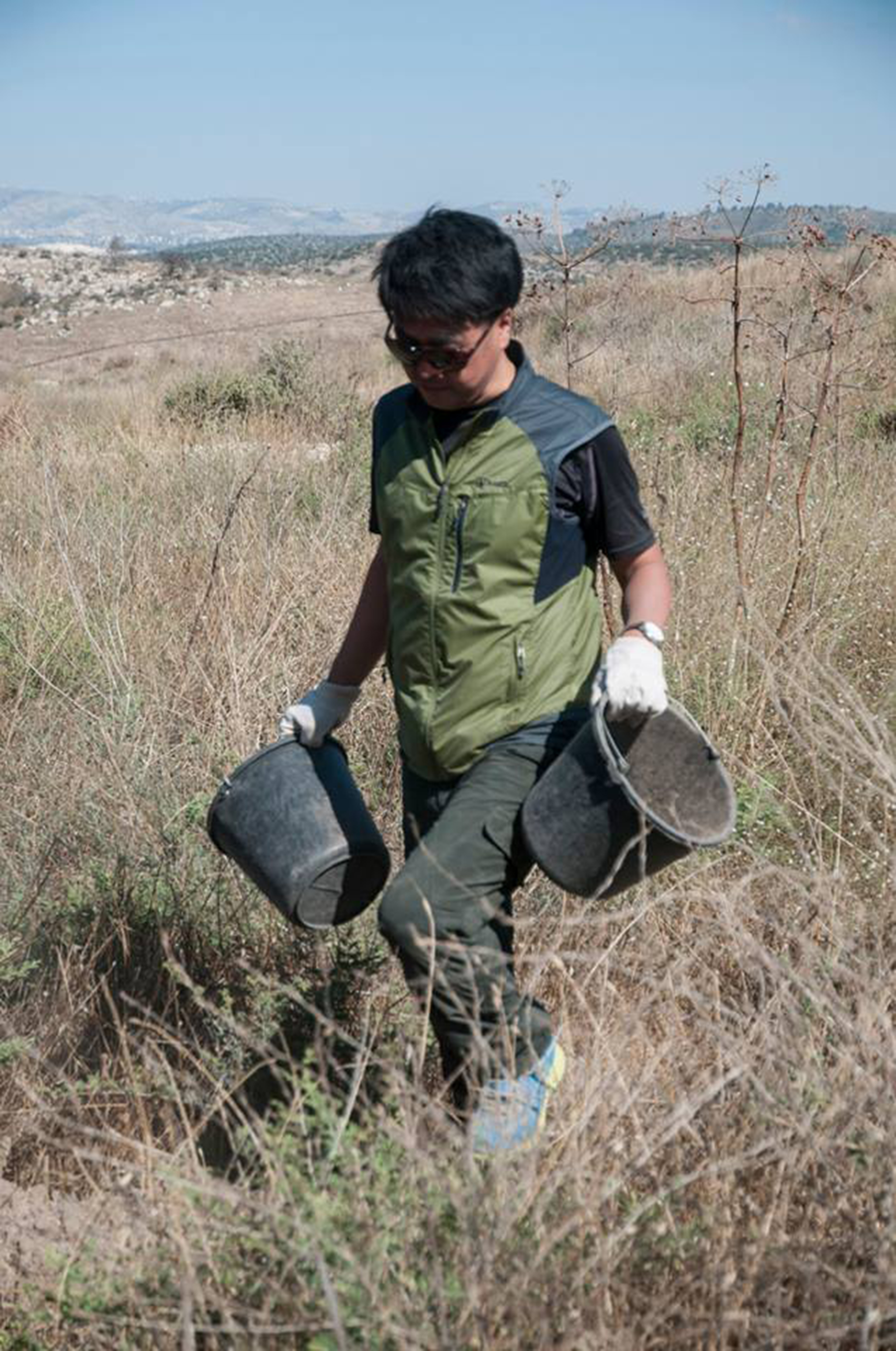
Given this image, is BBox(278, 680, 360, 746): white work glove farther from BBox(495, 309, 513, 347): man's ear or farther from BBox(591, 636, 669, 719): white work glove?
BBox(495, 309, 513, 347): man's ear

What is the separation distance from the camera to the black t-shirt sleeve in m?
2.46

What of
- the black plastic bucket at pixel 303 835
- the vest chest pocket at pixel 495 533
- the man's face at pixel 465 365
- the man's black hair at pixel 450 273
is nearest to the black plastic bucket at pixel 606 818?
the vest chest pocket at pixel 495 533

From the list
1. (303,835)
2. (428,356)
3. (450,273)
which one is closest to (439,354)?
(428,356)

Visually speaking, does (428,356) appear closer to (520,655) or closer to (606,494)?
(606,494)

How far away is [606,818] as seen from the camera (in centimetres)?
235

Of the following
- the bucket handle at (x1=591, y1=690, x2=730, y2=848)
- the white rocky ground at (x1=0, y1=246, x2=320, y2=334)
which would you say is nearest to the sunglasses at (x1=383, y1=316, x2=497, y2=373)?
the bucket handle at (x1=591, y1=690, x2=730, y2=848)

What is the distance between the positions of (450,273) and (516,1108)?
1.37 metres

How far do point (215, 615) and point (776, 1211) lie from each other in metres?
3.54

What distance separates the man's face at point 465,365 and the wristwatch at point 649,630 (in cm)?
48

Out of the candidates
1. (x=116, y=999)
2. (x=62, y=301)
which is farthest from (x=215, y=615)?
(x=62, y=301)

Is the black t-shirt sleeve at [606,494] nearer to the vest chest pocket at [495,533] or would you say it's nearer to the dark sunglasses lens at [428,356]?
the vest chest pocket at [495,533]

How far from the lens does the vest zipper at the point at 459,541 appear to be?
243 centimetres

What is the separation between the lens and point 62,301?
120 ft

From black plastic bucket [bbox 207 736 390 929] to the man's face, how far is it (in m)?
0.79
